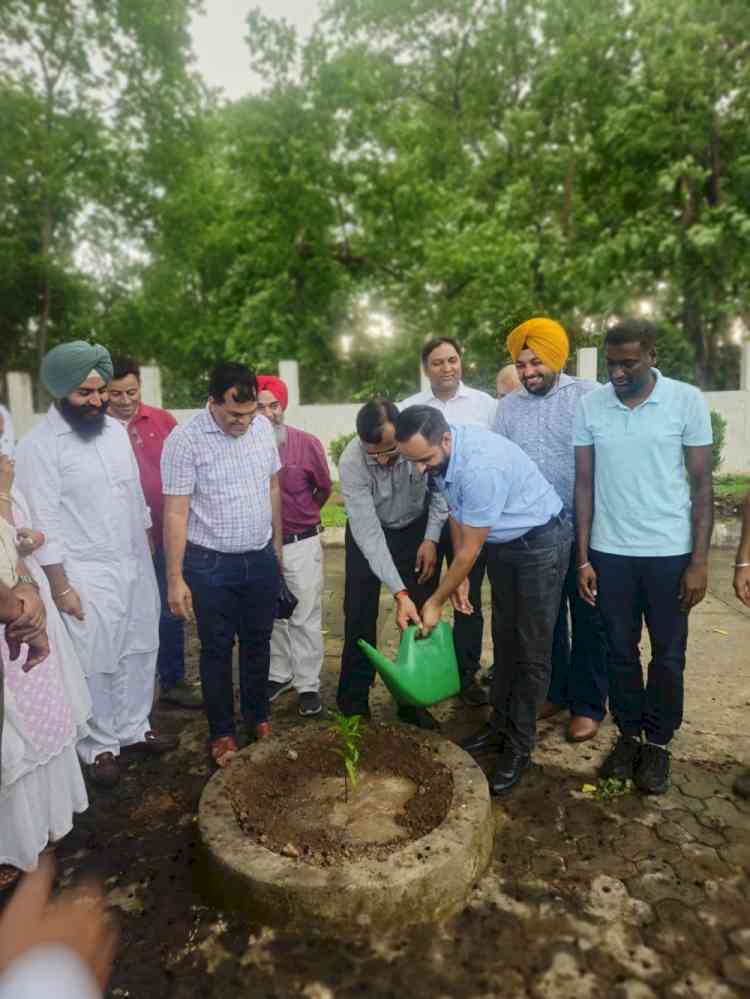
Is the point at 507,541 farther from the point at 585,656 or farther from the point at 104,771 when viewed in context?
the point at 104,771

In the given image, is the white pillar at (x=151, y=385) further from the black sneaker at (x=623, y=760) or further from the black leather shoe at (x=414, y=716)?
the black sneaker at (x=623, y=760)

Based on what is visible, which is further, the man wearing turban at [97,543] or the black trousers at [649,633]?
the man wearing turban at [97,543]

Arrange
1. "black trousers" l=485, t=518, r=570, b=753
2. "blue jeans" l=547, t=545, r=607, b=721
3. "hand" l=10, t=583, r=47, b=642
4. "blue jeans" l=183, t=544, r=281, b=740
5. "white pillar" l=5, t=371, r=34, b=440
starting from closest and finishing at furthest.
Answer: "hand" l=10, t=583, r=47, b=642, "black trousers" l=485, t=518, r=570, b=753, "blue jeans" l=183, t=544, r=281, b=740, "blue jeans" l=547, t=545, r=607, b=721, "white pillar" l=5, t=371, r=34, b=440

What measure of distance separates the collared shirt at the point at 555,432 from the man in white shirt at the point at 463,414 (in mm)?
442

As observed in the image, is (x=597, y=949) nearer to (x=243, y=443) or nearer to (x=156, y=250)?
(x=243, y=443)

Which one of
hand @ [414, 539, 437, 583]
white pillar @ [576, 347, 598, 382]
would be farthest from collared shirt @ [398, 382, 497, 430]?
white pillar @ [576, 347, 598, 382]

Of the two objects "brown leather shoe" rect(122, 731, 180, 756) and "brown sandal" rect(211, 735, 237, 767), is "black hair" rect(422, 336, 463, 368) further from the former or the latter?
"brown leather shoe" rect(122, 731, 180, 756)

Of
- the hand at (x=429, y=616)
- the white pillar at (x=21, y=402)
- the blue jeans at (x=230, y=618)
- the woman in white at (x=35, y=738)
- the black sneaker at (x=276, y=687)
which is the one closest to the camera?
the woman in white at (x=35, y=738)

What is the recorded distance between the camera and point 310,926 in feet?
7.46

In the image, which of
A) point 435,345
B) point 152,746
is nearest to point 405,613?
point 152,746

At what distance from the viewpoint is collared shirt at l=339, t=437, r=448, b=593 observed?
11.2ft

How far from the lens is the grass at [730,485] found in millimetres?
8938

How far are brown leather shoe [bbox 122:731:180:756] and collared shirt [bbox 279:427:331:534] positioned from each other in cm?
127

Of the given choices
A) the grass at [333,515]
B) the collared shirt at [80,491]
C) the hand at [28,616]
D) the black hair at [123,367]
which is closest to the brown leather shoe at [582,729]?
the collared shirt at [80,491]
